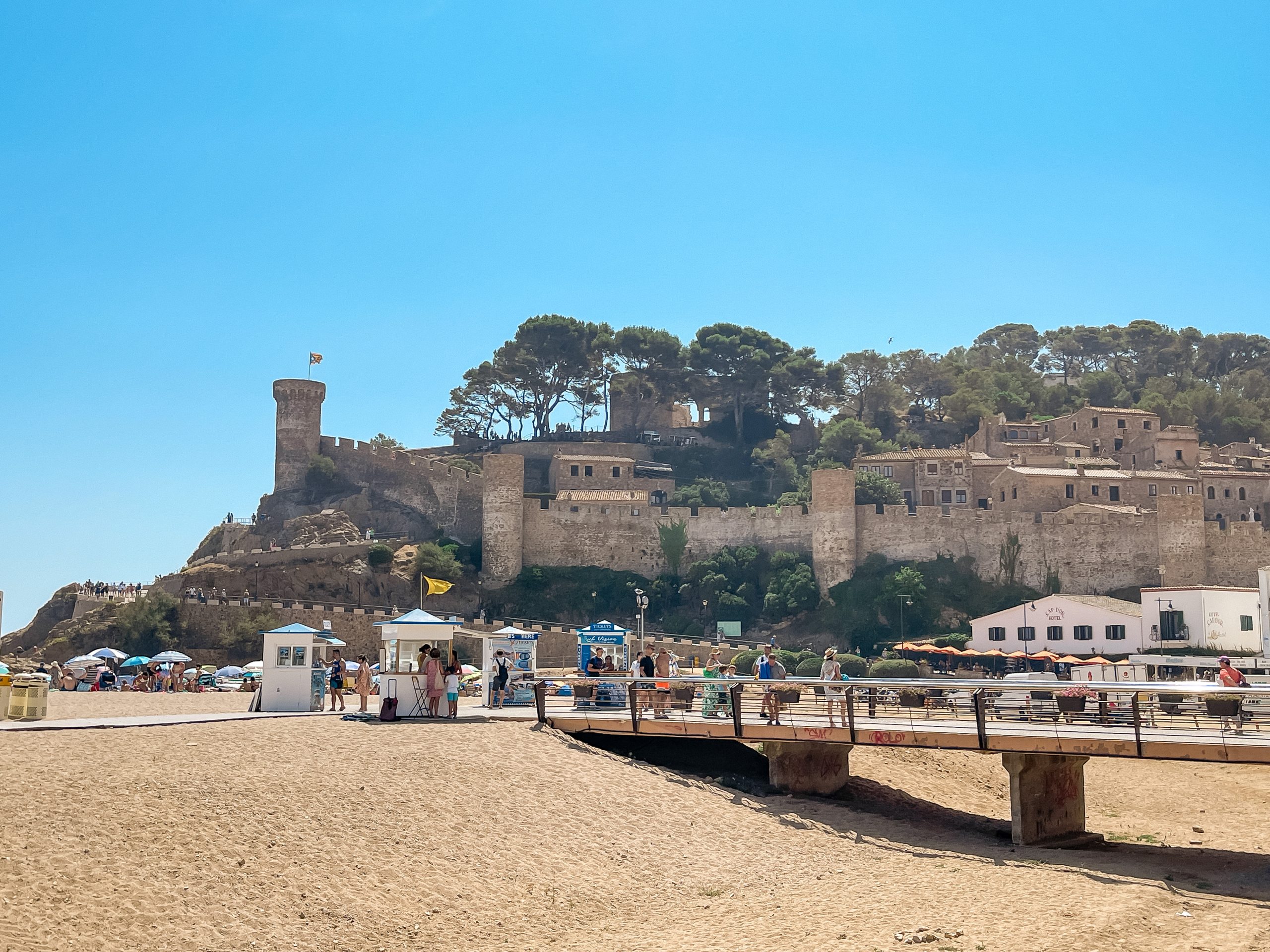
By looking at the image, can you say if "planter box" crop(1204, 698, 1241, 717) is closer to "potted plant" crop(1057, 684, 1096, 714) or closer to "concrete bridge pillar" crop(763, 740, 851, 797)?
"potted plant" crop(1057, 684, 1096, 714)

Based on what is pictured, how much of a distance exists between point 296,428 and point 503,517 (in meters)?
16.8

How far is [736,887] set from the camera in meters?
15.5

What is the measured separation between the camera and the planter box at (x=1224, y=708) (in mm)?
16688

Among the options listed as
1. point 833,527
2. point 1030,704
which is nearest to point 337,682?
point 1030,704

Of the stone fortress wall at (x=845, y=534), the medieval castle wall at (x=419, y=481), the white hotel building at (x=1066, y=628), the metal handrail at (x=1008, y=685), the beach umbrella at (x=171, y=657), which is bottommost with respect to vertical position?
the metal handrail at (x=1008, y=685)

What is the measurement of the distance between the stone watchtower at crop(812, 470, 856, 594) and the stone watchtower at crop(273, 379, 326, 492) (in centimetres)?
2832

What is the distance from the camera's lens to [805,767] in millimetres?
20969

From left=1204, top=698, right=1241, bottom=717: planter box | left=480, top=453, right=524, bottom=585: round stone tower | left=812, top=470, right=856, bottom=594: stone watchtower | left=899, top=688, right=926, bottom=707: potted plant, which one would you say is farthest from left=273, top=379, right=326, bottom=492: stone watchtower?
left=1204, top=698, right=1241, bottom=717: planter box

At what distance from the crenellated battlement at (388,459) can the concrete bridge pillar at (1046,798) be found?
48436 millimetres

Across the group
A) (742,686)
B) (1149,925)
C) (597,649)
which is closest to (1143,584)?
(597,649)

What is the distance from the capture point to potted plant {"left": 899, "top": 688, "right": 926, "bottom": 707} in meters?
20.6

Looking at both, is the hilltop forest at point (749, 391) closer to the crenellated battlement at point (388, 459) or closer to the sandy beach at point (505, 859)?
the crenellated battlement at point (388, 459)

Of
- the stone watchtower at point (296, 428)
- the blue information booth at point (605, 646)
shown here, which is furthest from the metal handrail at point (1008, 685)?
the stone watchtower at point (296, 428)

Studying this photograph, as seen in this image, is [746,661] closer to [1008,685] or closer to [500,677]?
[500,677]
